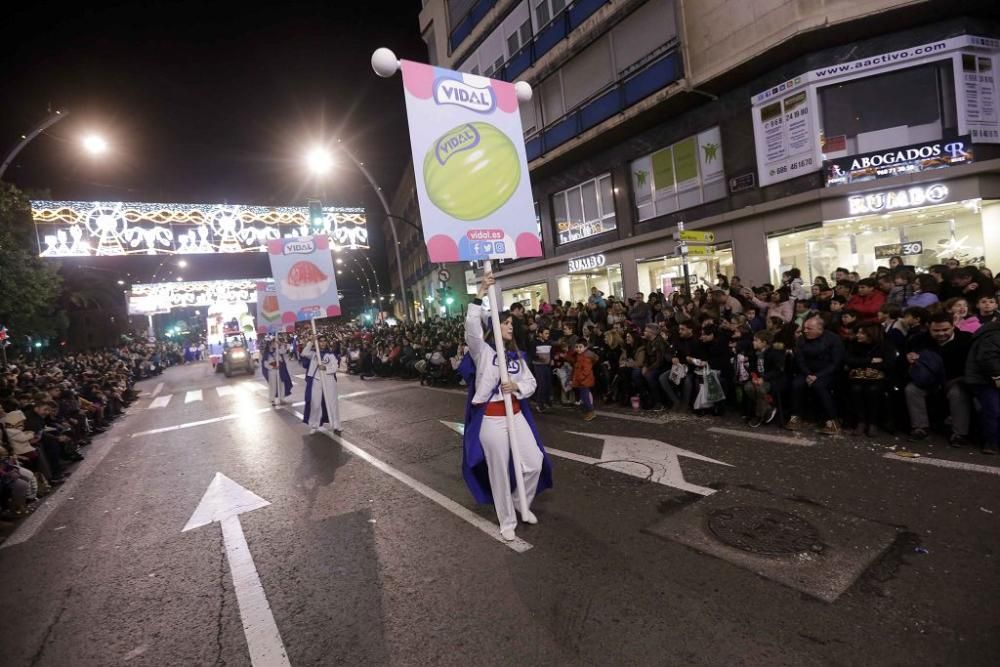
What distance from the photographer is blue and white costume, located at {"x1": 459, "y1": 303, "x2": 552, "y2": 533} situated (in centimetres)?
438

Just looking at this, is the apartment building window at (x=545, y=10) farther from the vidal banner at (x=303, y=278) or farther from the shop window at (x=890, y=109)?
the vidal banner at (x=303, y=278)

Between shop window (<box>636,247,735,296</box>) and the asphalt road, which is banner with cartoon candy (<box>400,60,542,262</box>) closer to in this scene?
the asphalt road

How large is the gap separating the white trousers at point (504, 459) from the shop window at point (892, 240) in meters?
10.5

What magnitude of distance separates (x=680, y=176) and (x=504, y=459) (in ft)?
46.0

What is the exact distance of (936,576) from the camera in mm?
3135

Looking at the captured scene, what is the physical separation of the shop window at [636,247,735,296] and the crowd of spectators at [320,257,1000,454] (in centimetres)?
354

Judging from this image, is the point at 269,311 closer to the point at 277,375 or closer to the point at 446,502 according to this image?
the point at 277,375

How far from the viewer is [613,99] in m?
16.4

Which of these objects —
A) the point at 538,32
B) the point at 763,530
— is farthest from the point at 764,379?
the point at 538,32

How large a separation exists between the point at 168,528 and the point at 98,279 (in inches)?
2383

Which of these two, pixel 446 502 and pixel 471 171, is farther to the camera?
pixel 446 502

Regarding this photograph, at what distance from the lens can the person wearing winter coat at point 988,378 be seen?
502 centimetres

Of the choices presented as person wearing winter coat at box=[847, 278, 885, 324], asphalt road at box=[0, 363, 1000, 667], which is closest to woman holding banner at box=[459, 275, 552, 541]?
asphalt road at box=[0, 363, 1000, 667]

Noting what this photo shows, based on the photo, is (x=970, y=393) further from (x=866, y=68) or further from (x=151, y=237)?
(x=151, y=237)
